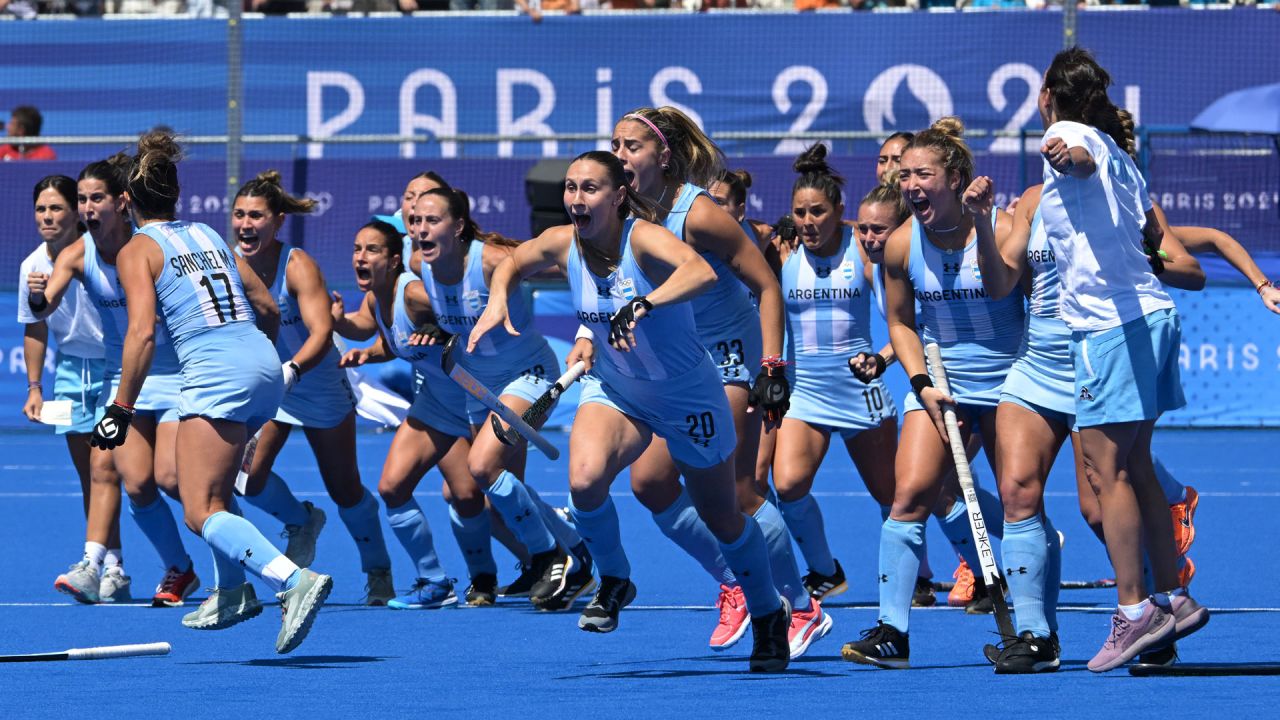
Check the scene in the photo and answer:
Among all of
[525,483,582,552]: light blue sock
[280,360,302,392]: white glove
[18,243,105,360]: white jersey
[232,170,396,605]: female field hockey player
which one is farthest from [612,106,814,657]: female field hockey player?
[18,243,105,360]: white jersey

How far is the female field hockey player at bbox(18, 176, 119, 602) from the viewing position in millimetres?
9617

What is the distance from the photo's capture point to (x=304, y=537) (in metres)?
9.48

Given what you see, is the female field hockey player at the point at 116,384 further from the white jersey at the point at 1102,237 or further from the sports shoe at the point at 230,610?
the white jersey at the point at 1102,237

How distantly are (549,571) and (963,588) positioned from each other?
1.83m

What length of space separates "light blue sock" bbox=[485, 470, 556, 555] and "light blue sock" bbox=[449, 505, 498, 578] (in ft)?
0.38

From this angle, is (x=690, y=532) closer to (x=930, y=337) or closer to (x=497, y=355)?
(x=930, y=337)

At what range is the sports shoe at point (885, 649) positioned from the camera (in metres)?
6.86

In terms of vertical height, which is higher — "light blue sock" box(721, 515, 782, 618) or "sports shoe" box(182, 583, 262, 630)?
"light blue sock" box(721, 515, 782, 618)

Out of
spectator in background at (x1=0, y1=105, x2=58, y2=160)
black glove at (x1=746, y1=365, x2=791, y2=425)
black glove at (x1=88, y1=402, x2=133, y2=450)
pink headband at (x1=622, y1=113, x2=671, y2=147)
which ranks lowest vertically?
black glove at (x1=88, y1=402, x2=133, y2=450)

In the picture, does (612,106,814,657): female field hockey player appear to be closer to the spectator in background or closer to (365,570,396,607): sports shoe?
(365,570,396,607): sports shoe

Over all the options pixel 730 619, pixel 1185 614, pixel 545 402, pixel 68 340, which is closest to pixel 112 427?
pixel 545 402

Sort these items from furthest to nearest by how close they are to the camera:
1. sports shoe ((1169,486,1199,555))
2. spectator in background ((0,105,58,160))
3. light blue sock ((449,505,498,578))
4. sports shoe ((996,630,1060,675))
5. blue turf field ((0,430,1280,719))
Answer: spectator in background ((0,105,58,160))
light blue sock ((449,505,498,578))
sports shoe ((1169,486,1199,555))
sports shoe ((996,630,1060,675))
blue turf field ((0,430,1280,719))

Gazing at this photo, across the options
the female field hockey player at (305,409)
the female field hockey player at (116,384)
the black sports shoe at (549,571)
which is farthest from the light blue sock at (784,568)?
the female field hockey player at (116,384)

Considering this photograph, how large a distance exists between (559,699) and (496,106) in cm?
1249
